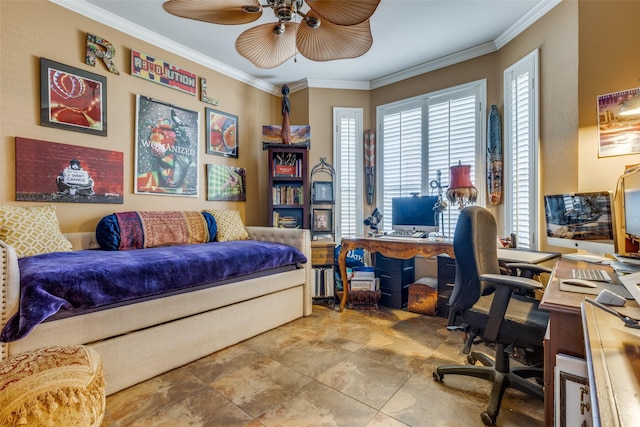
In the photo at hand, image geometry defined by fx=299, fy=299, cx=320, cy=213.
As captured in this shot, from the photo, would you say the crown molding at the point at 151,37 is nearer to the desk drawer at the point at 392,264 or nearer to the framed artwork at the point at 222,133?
the framed artwork at the point at 222,133

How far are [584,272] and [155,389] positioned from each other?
8.08 feet

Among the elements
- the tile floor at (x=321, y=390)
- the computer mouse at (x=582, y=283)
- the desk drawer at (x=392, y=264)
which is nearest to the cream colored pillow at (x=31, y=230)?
the tile floor at (x=321, y=390)

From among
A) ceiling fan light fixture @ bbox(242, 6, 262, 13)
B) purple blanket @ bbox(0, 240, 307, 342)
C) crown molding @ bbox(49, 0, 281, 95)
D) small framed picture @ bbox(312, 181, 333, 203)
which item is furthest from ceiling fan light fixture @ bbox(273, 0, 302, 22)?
small framed picture @ bbox(312, 181, 333, 203)

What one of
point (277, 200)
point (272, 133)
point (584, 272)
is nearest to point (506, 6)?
point (584, 272)

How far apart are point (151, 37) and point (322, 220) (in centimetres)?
267

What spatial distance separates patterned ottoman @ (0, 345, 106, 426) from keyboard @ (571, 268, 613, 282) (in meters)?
2.17

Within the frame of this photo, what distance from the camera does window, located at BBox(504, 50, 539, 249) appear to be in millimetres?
2637

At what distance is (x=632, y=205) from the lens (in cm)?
172

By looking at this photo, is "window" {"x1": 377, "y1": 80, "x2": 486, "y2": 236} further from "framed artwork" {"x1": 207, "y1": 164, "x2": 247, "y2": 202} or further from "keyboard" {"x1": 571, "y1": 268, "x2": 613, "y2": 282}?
"framed artwork" {"x1": 207, "y1": 164, "x2": 247, "y2": 202}

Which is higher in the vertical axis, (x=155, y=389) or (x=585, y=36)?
(x=585, y=36)

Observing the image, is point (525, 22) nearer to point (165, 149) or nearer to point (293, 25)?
point (293, 25)

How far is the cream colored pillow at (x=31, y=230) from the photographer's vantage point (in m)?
1.99

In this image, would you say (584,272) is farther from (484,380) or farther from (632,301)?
(484,380)

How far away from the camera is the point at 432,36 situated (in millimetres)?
3029
